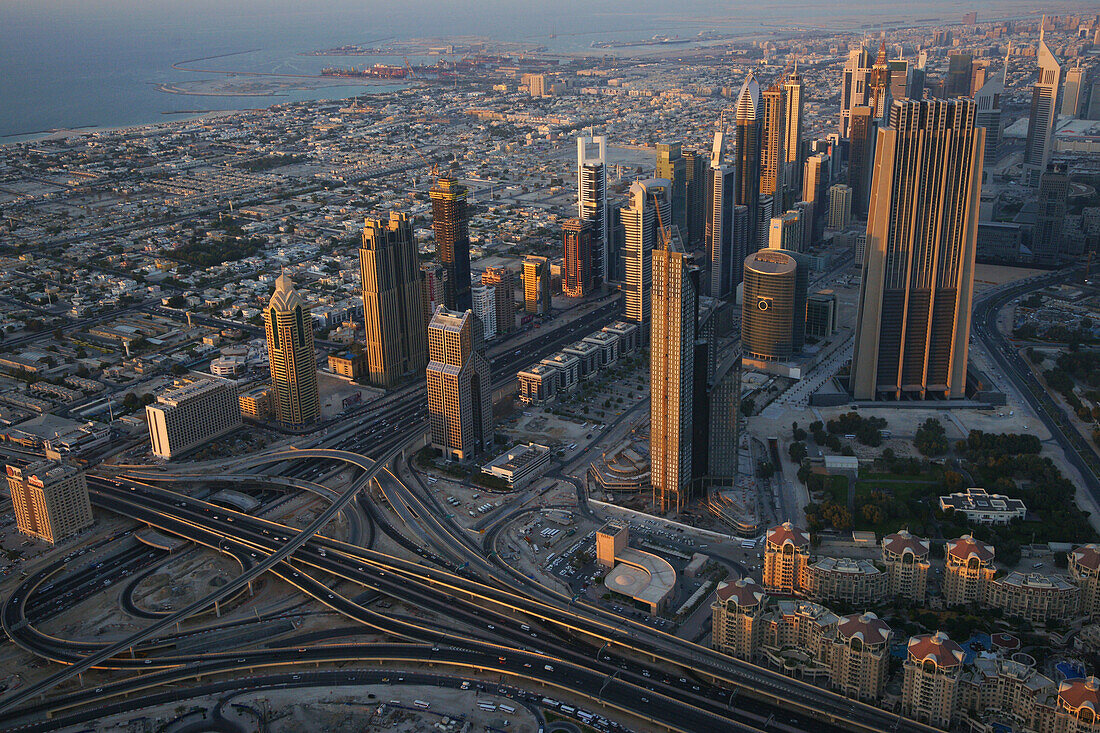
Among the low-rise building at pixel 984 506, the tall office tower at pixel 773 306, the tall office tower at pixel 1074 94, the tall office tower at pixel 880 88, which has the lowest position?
the low-rise building at pixel 984 506

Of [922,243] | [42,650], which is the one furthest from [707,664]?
[922,243]

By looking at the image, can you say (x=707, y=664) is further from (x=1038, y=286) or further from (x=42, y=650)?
(x=1038, y=286)

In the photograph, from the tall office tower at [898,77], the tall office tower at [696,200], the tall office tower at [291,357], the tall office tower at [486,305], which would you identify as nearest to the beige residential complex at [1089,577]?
the tall office tower at [291,357]

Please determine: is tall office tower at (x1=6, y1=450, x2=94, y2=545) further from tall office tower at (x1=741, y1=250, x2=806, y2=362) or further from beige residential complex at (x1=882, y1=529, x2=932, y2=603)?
tall office tower at (x1=741, y1=250, x2=806, y2=362)

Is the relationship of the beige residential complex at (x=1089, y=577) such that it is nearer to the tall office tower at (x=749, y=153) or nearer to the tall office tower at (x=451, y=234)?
the tall office tower at (x=451, y=234)

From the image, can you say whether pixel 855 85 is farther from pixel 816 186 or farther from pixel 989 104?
pixel 816 186

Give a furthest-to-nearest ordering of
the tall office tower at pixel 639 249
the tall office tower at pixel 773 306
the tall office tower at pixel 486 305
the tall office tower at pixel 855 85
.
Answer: the tall office tower at pixel 855 85 < the tall office tower at pixel 486 305 < the tall office tower at pixel 639 249 < the tall office tower at pixel 773 306
